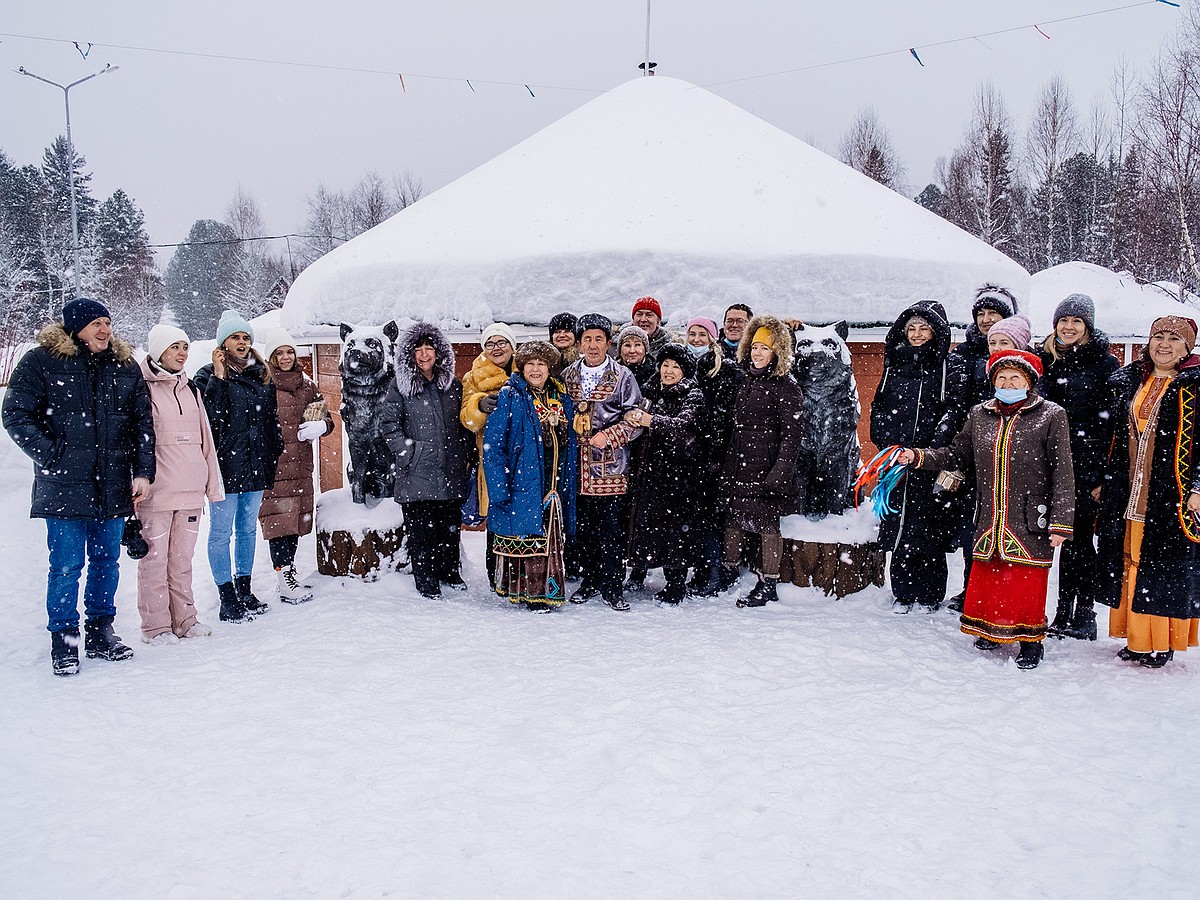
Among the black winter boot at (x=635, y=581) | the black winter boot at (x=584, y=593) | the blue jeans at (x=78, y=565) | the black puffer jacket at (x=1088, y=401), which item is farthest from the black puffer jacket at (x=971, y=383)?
the blue jeans at (x=78, y=565)

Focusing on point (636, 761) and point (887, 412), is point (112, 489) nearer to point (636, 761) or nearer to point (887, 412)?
point (636, 761)

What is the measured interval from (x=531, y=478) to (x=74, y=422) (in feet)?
7.68

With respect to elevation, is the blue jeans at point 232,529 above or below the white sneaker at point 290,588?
above

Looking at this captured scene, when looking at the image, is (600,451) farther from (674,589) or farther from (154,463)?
(154,463)

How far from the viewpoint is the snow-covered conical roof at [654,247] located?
21.8 ft

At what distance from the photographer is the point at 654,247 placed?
21.8 ft

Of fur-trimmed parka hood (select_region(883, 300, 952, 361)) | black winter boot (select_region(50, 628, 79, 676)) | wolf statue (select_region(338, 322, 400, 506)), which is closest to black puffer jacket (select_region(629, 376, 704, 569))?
fur-trimmed parka hood (select_region(883, 300, 952, 361))

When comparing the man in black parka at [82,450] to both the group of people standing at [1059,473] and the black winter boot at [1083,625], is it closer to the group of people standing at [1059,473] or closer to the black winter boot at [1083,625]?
the group of people standing at [1059,473]

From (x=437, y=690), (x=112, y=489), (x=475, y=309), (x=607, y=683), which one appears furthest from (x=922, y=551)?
(x=112, y=489)

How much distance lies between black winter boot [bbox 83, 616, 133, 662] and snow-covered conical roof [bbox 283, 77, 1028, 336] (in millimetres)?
3539

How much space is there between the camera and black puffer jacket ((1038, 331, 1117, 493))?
166 inches

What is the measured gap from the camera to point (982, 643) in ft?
13.7

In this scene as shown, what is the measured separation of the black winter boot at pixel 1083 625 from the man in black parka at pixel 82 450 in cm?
501

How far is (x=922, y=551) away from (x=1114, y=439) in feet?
3.87
